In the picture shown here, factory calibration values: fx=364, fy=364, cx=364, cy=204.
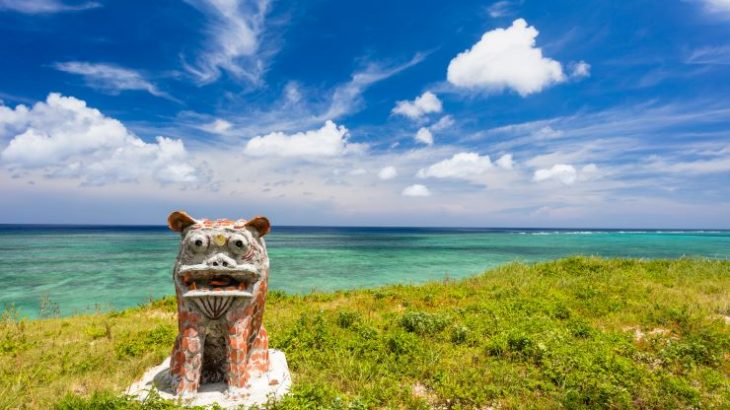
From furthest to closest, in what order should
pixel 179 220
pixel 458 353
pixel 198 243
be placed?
pixel 458 353 → pixel 179 220 → pixel 198 243

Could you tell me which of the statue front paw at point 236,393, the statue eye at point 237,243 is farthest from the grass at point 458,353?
the statue eye at point 237,243

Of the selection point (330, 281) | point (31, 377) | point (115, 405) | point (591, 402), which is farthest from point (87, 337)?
point (330, 281)

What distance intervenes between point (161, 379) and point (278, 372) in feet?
5.59

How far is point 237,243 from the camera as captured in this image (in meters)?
4.82

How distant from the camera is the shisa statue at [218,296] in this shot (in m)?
4.77

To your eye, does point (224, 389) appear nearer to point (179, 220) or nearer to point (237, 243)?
point (237, 243)

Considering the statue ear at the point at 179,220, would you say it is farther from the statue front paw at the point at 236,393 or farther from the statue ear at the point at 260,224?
the statue front paw at the point at 236,393

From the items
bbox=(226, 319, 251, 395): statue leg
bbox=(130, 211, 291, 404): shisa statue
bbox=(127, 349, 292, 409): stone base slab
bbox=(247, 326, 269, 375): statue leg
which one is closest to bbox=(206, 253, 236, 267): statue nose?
bbox=(130, 211, 291, 404): shisa statue

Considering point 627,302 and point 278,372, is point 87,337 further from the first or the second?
point 627,302

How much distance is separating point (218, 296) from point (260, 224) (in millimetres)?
1088

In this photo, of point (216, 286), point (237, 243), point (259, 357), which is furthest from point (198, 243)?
point (259, 357)

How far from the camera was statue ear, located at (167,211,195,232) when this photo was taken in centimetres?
492

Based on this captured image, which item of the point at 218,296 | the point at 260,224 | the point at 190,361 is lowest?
the point at 190,361

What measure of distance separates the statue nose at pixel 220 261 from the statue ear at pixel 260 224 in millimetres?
552
